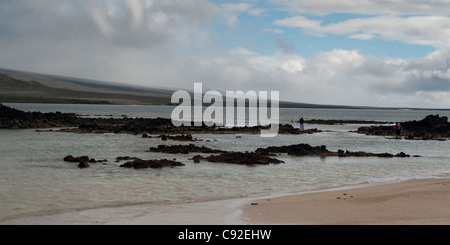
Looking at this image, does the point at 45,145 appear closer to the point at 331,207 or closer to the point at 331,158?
the point at 331,158

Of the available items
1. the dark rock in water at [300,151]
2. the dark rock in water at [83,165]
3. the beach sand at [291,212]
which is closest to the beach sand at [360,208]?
the beach sand at [291,212]

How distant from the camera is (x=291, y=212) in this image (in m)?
12.7

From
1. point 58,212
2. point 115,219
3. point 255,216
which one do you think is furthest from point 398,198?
point 58,212

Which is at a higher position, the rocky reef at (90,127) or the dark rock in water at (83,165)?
the rocky reef at (90,127)

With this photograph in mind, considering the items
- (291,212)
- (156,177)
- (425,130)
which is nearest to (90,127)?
(156,177)

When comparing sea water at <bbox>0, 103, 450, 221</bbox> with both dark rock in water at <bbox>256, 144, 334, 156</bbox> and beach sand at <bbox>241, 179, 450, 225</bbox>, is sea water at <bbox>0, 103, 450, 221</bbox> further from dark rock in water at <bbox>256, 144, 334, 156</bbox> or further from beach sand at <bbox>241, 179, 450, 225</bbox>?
beach sand at <bbox>241, 179, 450, 225</bbox>

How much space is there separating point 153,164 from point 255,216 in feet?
38.7

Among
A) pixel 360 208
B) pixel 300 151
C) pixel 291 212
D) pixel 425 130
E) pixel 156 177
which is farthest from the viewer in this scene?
pixel 425 130

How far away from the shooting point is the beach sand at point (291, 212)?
11533 millimetres

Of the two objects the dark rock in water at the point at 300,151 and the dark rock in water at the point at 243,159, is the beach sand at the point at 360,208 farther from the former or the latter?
the dark rock in water at the point at 300,151

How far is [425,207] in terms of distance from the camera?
1293cm

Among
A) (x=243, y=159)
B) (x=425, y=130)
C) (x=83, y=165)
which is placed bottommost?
(x=83, y=165)

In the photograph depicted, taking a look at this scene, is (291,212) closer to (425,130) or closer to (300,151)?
(300,151)

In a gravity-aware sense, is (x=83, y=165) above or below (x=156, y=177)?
above
